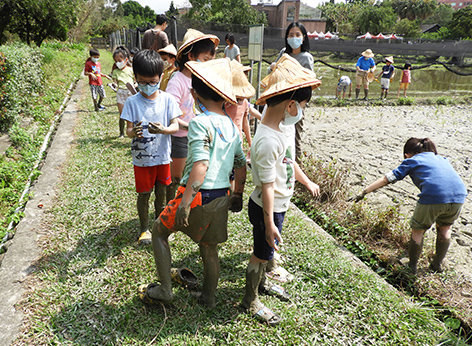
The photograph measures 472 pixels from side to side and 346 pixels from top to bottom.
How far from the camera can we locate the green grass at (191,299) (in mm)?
2400

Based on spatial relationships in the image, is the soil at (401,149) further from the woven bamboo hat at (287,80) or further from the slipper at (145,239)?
the slipper at (145,239)

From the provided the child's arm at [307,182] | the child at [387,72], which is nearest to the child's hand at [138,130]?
the child's arm at [307,182]

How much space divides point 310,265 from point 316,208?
4.52ft

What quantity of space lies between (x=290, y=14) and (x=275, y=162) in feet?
174

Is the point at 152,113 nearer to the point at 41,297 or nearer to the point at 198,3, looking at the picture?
the point at 41,297

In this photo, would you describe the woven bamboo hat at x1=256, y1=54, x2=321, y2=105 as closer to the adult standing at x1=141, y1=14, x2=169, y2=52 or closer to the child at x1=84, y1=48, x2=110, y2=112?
the adult standing at x1=141, y1=14, x2=169, y2=52

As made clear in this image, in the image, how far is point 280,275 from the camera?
9.82 feet

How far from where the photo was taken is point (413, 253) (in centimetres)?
320

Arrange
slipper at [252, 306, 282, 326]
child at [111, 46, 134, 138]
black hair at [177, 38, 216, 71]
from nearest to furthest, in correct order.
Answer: slipper at [252, 306, 282, 326] < black hair at [177, 38, 216, 71] < child at [111, 46, 134, 138]

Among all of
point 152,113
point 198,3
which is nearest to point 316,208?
point 152,113

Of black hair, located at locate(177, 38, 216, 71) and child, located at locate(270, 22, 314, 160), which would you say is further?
child, located at locate(270, 22, 314, 160)

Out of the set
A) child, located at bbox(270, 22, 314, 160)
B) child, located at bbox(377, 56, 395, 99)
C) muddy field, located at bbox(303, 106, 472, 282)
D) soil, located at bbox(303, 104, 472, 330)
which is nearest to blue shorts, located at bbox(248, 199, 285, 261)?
soil, located at bbox(303, 104, 472, 330)

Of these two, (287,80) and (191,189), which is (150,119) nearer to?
(191,189)

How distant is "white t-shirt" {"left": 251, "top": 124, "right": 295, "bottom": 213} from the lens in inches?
83.0
